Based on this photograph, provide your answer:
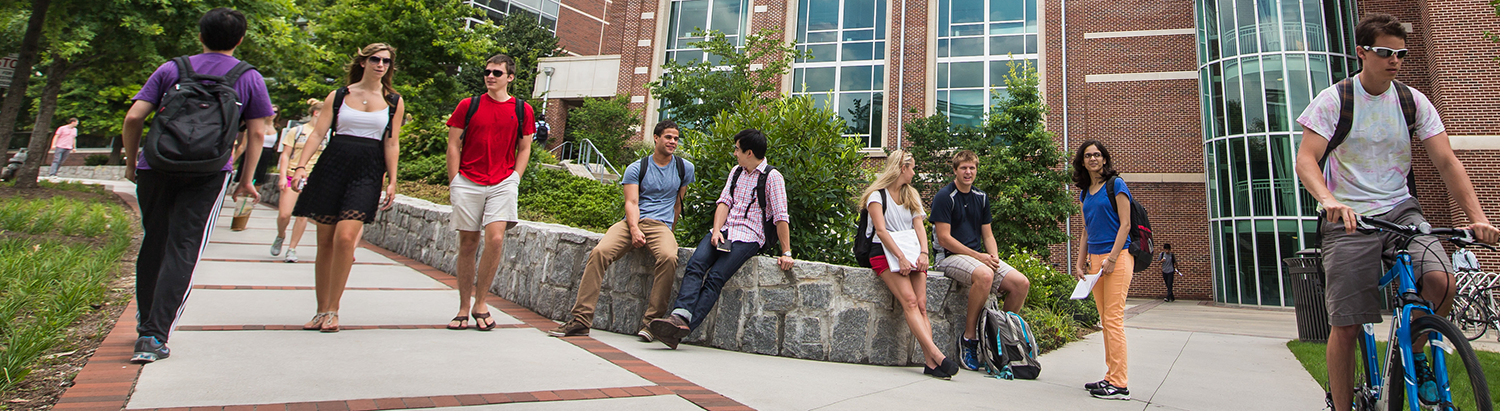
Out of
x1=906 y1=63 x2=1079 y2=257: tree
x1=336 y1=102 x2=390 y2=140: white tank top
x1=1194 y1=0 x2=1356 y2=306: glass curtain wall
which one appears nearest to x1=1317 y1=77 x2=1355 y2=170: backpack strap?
x1=336 y1=102 x2=390 y2=140: white tank top

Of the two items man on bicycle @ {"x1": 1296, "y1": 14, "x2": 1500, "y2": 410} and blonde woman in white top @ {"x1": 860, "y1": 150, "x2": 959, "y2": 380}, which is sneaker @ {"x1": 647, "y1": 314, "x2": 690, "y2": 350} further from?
man on bicycle @ {"x1": 1296, "y1": 14, "x2": 1500, "y2": 410}

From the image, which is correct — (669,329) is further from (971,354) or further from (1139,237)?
(1139,237)

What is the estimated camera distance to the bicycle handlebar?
253cm

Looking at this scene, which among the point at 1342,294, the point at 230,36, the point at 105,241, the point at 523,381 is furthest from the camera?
the point at 105,241

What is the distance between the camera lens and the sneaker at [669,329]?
4355 millimetres

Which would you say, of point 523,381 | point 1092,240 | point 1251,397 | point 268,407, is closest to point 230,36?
point 268,407

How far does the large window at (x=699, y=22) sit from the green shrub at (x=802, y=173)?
21664 mm

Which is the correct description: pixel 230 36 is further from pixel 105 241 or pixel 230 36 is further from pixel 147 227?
pixel 105 241

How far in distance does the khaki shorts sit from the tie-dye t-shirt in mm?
2183

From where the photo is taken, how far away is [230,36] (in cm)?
349

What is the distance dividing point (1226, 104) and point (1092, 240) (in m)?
18.8

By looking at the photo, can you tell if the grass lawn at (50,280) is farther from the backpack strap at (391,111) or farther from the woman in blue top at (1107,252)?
the woman in blue top at (1107,252)

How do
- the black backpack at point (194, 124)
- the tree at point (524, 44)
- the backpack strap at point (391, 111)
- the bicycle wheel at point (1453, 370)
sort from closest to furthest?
the bicycle wheel at point (1453, 370)
the black backpack at point (194, 124)
the backpack strap at point (391, 111)
the tree at point (524, 44)

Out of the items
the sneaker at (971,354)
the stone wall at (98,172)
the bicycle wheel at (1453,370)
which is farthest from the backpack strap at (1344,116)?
the stone wall at (98,172)
